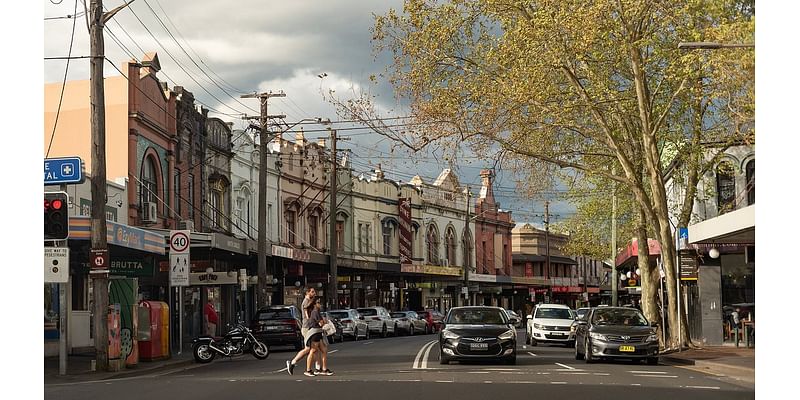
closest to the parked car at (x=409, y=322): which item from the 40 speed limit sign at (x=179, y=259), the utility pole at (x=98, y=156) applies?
the 40 speed limit sign at (x=179, y=259)

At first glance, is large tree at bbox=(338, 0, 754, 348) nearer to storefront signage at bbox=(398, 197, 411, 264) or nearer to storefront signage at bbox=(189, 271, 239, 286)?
storefront signage at bbox=(189, 271, 239, 286)

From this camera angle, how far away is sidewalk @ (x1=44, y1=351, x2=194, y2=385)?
24031 millimetres

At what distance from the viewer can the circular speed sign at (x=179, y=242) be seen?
30.9 metres

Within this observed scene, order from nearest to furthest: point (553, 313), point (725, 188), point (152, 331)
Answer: point (152, 331)
point (725, 188)
point (553, 313)

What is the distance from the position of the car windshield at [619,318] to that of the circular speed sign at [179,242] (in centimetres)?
1137

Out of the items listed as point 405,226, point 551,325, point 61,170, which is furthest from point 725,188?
point 405,226

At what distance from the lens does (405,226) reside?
7288 cm

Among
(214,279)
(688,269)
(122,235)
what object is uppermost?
(122,235)

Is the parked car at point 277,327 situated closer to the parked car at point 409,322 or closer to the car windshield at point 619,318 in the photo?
the car windshield at point 619,318

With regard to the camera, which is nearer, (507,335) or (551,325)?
(507,335)

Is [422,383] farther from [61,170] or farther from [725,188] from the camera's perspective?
[725,188]

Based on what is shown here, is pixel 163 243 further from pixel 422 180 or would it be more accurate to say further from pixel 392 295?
pixel 422 180

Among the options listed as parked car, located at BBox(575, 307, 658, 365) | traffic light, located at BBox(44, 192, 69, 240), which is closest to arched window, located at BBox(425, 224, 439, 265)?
parked car, located at BBox(575, 307, 658, 365)

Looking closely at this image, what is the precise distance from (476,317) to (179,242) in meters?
9.05
